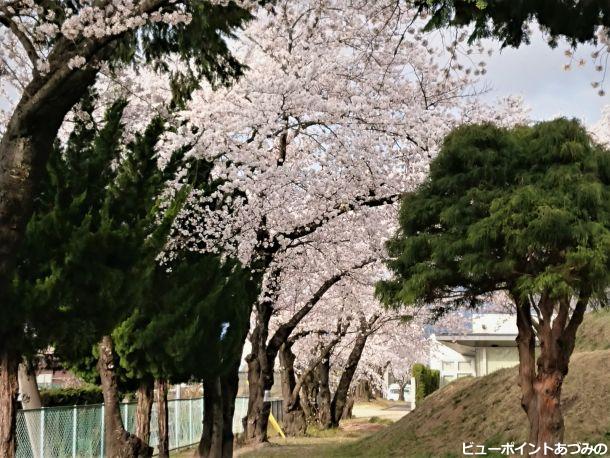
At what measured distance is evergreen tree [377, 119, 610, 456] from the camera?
982 cm

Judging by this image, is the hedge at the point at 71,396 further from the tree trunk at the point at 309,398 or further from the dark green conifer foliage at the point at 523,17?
the dark green conifer foliage at the point at 523,17

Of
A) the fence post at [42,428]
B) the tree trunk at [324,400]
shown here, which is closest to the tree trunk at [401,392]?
the tree trunk at [324,400]

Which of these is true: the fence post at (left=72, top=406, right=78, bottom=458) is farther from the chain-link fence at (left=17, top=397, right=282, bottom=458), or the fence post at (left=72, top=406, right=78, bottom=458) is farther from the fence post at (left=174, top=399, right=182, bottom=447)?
the fence post at (left=174, top=399, right=182, bottom=447)

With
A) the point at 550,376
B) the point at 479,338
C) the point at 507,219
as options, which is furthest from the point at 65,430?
the point at 479,338

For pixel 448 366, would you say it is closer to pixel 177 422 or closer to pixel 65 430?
pixel 177 422

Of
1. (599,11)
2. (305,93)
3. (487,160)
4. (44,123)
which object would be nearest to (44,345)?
(44,123)

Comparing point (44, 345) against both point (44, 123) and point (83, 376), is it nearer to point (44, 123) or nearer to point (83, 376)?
point (44, 123)

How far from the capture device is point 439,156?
1141 cm

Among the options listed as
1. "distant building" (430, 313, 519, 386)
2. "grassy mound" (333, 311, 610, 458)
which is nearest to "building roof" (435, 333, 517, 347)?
"distant building" (430, 313, 519, 386)

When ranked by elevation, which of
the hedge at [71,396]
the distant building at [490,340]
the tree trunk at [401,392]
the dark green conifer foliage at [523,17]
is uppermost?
the dark green conifer foliage at [523,17]

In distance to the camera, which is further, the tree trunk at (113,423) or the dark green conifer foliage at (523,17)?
the tree trunk at (113,423)

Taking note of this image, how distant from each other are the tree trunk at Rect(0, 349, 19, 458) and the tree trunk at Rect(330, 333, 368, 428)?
17.3 meters

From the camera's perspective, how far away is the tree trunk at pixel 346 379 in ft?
88.9

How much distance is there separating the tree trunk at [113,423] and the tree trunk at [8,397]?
2428 millimetres
